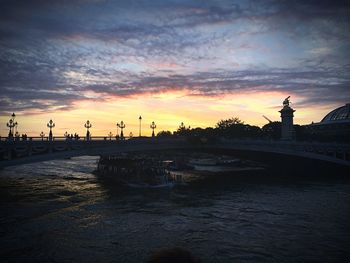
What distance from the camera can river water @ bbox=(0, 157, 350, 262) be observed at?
20.0m

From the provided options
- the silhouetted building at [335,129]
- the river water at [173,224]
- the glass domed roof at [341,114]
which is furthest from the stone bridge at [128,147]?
the glass domed roof at [341,114]

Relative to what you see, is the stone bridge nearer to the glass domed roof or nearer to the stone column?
the stone column

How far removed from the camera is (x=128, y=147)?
46.7 metres

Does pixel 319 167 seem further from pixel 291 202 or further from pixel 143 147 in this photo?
pixel 143 147

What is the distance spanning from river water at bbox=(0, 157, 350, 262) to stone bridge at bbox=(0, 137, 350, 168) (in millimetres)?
5268

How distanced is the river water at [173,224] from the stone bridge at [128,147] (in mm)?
5268

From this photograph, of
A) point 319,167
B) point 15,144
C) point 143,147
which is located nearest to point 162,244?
point 15,144

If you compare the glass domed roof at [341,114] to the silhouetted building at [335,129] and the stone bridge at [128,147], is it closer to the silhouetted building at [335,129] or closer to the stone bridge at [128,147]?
the silhouetted building at [335,129]

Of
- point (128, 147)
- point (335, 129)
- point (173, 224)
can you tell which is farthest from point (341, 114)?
point (173, 224)

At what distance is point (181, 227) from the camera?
84.7ft

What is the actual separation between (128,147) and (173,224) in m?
21.9

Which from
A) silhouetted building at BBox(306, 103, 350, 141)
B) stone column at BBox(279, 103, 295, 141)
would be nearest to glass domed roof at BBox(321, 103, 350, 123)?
silhouetted building at BBox(306, 103, 350, 141)

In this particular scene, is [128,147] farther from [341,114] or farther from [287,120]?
[341,114]

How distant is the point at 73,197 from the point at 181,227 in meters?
18.5
